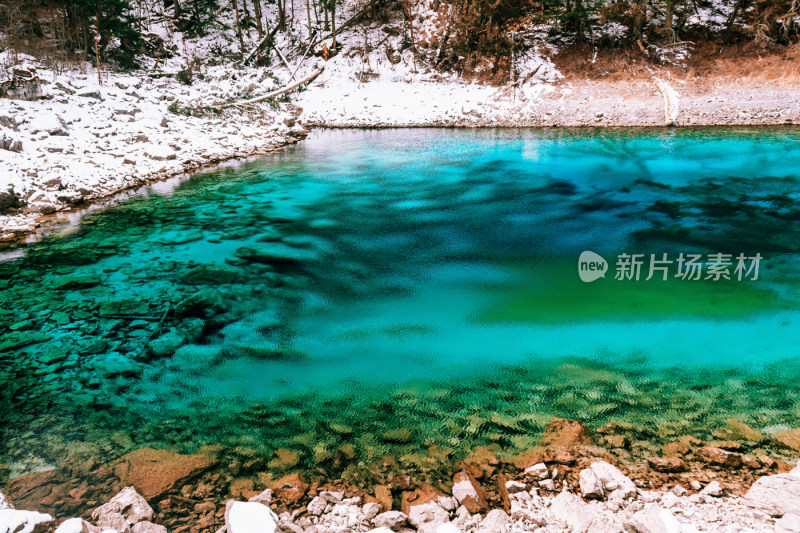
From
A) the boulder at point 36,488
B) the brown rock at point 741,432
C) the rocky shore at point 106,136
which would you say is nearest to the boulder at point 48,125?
the rocky shore at point 106,136

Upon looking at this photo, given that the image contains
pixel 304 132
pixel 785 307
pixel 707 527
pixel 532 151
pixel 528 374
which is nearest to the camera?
pixel 707 527

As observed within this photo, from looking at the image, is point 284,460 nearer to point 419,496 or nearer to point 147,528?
point 147,528

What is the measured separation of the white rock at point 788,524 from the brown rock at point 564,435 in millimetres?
1095

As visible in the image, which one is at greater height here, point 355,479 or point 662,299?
point 662,299

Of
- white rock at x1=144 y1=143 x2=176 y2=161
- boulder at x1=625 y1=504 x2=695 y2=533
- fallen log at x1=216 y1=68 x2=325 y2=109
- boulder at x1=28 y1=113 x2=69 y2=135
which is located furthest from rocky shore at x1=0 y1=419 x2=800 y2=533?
fallen log at x1=216 y1=68 x2=325 y2=109

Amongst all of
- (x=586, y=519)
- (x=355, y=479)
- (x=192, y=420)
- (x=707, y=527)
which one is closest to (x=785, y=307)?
(x=707, y=527)

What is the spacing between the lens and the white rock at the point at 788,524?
2.38 metres

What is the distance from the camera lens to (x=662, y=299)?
18.0ft

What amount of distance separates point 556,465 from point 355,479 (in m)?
1.37

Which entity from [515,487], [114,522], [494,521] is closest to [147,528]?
[114,522]

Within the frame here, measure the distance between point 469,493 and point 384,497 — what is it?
1.77ft

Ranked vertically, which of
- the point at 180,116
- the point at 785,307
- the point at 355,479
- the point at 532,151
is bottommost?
the point at 355,479

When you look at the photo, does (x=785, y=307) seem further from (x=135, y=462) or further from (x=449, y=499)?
(x=135, y=462)

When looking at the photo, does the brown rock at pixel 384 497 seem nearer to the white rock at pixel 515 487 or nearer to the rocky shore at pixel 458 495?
the rocky shore at pixel 458 495
